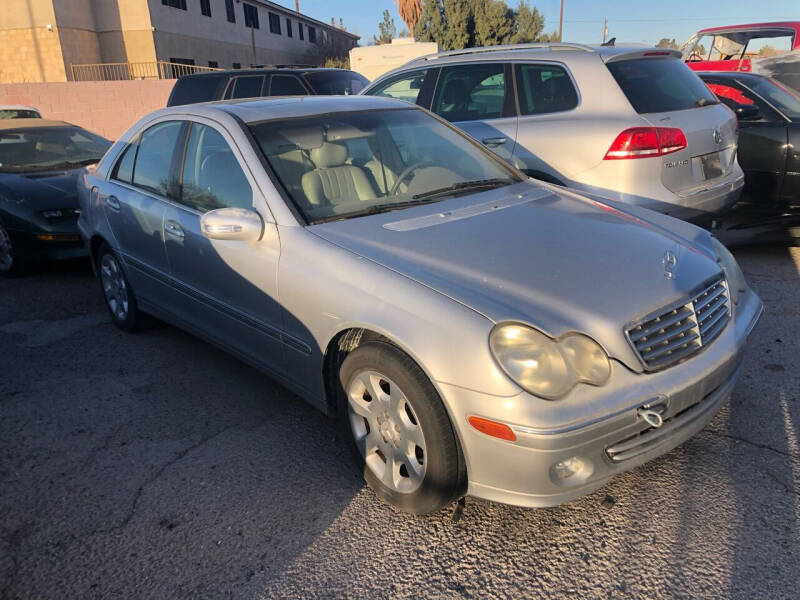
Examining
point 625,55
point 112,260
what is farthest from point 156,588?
point 625,55

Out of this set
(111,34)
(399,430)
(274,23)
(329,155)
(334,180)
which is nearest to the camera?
(399,430)

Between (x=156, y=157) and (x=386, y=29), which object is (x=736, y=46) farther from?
(x=386, y=29)

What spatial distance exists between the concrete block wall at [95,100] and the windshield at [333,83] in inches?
428

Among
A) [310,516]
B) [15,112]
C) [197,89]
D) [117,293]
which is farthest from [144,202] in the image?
[15,112]

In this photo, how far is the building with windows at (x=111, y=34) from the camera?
24438 mm

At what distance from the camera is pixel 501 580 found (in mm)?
2299

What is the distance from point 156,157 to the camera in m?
4.15

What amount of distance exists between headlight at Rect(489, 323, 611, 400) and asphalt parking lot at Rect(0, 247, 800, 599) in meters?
0.68

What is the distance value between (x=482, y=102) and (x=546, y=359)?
4.00m

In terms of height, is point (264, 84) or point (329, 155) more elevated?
point (264, 84)

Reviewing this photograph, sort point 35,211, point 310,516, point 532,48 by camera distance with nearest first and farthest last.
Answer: point 310,516 → point 532,48 → point 35,211

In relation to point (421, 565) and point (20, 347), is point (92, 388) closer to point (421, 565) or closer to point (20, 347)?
point (20, 347)

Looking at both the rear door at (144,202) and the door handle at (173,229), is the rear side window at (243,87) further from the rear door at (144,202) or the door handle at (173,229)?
the door handle at (173,229)

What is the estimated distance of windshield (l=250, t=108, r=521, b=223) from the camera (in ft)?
10.7
